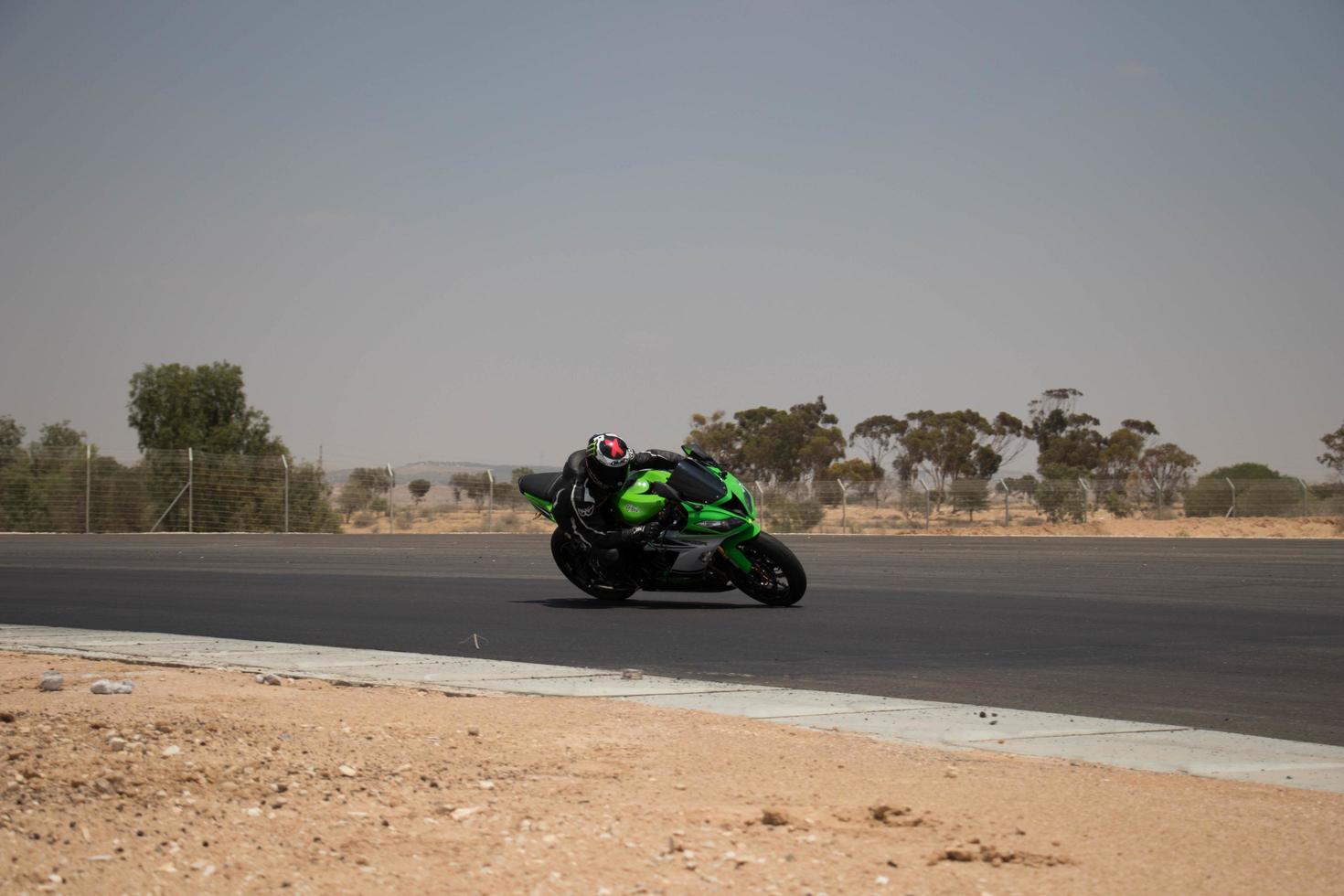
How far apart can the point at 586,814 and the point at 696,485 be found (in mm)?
9943

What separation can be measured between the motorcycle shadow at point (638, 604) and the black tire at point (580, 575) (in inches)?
4.4

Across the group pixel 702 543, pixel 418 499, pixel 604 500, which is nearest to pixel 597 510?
pixel 604 500

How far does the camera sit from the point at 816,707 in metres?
8.61

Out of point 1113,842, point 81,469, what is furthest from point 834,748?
point 81,469

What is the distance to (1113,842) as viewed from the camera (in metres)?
5.23

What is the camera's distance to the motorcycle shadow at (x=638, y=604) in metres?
15.9

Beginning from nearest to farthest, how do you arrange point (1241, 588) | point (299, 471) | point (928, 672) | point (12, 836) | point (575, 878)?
point (575, 878), point (12, 836), point (928, 672), point (1241, 588), point (299, 471)

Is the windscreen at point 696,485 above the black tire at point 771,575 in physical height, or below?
above

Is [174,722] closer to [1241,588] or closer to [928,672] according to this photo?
[928,672]

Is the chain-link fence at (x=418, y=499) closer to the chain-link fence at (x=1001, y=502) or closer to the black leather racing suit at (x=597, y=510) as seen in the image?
the chain-link fence at (x=1001, y=502)

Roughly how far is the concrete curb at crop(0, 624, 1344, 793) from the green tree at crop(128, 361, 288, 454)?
50.2 metres

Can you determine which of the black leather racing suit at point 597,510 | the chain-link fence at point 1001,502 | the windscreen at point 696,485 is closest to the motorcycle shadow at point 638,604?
the black leather racing suit at point 597,510

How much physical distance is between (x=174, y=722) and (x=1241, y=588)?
15.0 m

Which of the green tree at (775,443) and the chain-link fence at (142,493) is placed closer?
the chain-link fence at (142,493)
